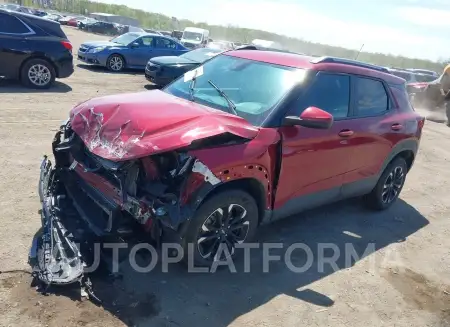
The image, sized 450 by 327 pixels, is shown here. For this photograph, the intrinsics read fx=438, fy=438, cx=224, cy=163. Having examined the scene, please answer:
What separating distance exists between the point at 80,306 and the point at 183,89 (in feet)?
8.14

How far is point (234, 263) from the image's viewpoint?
414cm

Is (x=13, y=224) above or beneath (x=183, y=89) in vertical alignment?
beneath

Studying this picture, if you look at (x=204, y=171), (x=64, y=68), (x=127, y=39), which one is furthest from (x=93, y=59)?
(x=204, y=171)

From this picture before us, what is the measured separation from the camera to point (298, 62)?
4504 mm

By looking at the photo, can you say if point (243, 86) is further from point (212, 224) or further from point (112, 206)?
point (112, 206)

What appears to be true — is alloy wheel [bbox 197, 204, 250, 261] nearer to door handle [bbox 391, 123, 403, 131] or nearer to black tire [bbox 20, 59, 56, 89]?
door handle [bbox 391, 123, 403, 131]

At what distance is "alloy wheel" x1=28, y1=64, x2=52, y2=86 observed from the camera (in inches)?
423

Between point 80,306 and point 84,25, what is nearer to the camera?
point 80,306

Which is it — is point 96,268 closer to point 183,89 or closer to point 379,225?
point 183,89

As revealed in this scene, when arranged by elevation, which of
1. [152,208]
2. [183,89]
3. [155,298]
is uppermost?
[183,89]

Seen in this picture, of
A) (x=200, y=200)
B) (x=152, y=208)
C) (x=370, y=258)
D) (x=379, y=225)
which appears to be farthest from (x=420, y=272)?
(x=152, y=208)

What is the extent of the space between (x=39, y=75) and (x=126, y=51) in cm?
596

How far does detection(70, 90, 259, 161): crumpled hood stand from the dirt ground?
116 centimetres

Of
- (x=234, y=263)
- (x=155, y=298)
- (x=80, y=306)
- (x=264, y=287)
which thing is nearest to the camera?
(x=80, y=306)
